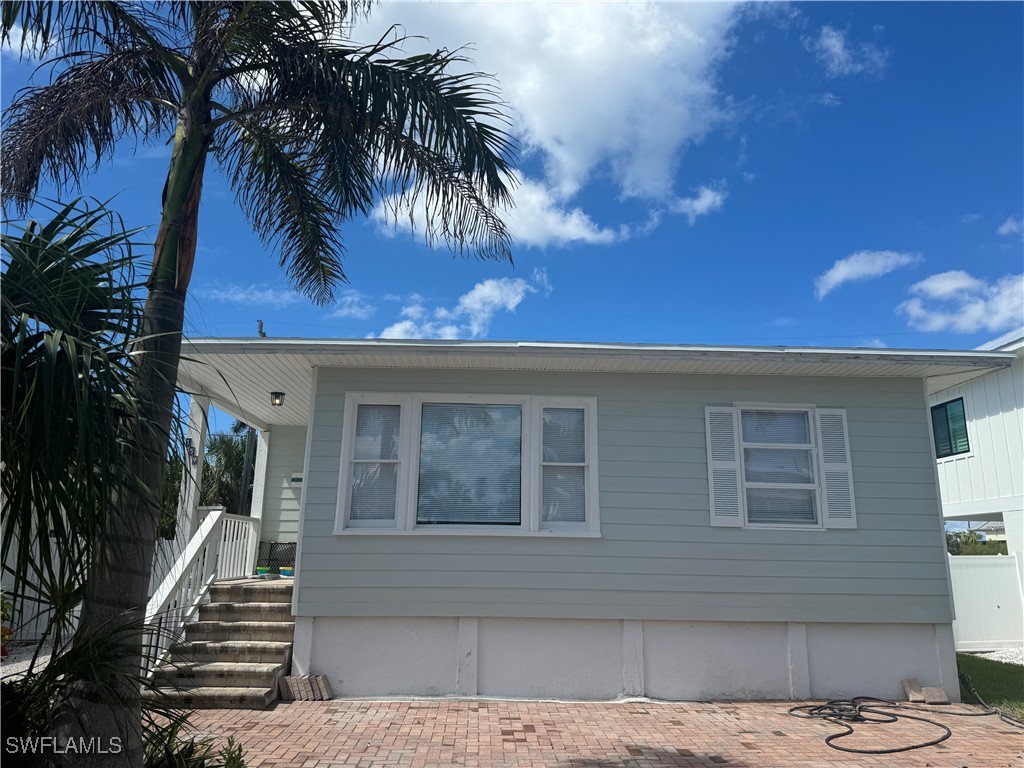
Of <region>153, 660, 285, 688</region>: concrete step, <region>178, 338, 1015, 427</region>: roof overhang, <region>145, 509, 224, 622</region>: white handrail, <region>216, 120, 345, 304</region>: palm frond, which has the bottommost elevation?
<region>153, 660, 285, 688</region>: concrete step

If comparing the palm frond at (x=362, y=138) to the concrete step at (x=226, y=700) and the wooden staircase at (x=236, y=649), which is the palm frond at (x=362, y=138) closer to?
the wooden staircase at (x=236, y=649)

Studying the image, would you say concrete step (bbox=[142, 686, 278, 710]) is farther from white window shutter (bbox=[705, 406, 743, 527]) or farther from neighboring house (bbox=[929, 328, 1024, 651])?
neighboring house (bbox=[929, 328, 1024, 651])

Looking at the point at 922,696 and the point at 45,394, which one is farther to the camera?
the point at 922,696

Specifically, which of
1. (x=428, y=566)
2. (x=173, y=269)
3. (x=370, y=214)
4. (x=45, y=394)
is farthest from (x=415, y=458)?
(x=45, y=394)

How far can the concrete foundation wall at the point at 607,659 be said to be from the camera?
6605 millimetres

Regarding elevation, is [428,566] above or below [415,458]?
below

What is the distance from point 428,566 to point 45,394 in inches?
186

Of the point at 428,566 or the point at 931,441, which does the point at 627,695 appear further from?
the point at 931,441

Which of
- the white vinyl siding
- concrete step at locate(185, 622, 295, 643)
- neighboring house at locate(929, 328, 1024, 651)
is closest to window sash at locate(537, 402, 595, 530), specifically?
concrete step at locate(185, 622, 295, 643)

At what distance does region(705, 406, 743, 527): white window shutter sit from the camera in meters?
6.92

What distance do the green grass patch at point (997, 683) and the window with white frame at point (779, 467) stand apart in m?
2.10

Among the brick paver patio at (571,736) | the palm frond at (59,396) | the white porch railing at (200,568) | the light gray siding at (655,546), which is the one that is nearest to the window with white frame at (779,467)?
the light gray siding at (655,546)

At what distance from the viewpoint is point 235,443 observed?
1809 cm

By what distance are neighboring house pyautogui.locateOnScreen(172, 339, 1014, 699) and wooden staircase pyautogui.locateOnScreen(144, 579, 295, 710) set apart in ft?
1.05
